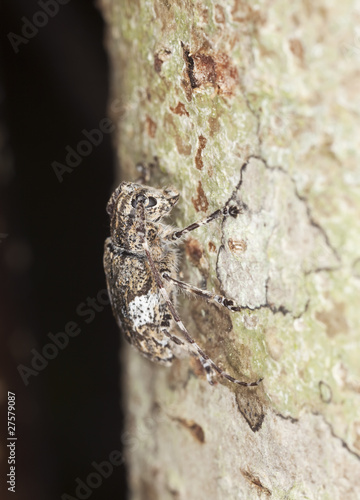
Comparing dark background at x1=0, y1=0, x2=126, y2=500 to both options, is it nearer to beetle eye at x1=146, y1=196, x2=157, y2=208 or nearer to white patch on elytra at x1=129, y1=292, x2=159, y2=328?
white patch on elytra at x1=129, y1=292, x2=159, y2=328

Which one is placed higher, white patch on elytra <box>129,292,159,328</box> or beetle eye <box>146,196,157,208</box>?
beetle eye <box>146,196,157,208</box>

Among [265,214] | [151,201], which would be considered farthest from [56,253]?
[265,214]

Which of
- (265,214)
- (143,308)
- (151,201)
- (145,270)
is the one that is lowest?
(143,308)

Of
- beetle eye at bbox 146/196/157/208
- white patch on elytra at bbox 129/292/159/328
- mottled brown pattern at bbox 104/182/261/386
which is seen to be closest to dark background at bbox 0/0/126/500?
mottled brown pattern at bbox 104/182/261/386

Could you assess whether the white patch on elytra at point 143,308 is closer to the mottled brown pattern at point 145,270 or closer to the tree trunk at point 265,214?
the mottled brown pattern at point 145,270

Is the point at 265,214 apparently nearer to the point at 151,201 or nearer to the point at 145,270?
the point at 151,201

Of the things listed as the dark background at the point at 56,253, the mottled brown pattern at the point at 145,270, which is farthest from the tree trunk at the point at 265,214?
the dark background at the point at 56,253

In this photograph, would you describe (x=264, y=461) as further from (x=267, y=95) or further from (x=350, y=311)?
(x=267, y=95)
